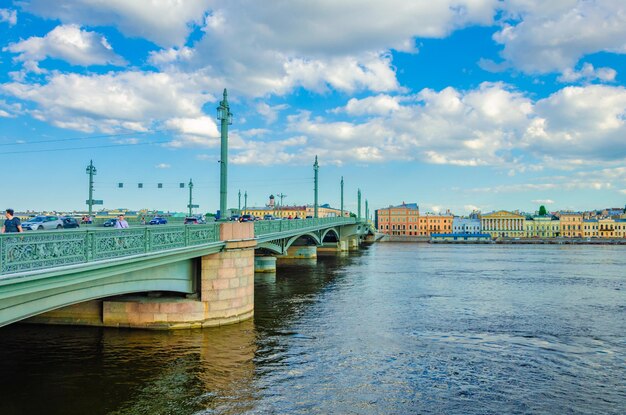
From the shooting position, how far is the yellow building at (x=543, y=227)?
139 meters

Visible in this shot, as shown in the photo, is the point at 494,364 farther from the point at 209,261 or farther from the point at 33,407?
the point at 33,407

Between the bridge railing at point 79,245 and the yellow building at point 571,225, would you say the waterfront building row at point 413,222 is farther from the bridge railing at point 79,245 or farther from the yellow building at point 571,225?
the bridge railing at point 79,245

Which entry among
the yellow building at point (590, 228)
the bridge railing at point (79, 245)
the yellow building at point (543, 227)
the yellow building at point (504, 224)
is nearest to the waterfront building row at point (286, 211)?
the yellow building at point (504, 224)

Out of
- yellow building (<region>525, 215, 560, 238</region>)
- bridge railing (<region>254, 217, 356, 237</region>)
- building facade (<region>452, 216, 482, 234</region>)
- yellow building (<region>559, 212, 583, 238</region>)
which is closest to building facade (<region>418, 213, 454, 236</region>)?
building facade (<region>452, 216, 482, 234</region>)

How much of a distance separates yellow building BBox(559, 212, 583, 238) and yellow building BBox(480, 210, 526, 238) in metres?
10.4

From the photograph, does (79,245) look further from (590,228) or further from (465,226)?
(590,228)

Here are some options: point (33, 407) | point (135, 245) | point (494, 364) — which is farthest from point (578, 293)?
point (33, 407)

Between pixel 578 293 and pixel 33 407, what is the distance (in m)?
26.9

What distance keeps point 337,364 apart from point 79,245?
22.8 feet

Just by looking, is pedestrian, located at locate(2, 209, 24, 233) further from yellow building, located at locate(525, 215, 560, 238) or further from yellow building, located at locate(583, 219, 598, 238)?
yellow building, located at locate(583, 219, 598, 238)

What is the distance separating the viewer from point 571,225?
138 metres

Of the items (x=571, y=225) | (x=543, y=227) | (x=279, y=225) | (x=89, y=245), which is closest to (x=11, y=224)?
(x=89, y=245)

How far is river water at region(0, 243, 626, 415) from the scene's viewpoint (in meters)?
10.2

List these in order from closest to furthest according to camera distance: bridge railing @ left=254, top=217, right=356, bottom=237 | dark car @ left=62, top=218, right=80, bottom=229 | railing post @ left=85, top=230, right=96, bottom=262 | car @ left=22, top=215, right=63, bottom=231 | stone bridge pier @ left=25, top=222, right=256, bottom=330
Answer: railing post @ left=85, top=230, right=96, bottom=262 < stone bridge pier @ left=25, top=222, right=256, bottom=330 < dark car @ left=62, top=218, right=80, bottom=229 < car @ left=22, top=215, right=63, bottom=231 < bridge railing @ left=254, top=217, right=356, bottom=237
